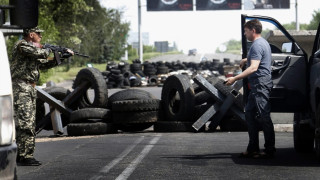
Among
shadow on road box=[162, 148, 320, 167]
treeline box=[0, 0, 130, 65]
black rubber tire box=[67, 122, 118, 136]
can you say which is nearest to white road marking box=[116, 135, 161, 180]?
shadow on road box=[162, 148, 320, 167]

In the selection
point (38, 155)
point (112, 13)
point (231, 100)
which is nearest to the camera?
point (38, 155)

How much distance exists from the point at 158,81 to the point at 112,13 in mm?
35136

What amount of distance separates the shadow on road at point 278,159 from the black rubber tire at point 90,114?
531cm

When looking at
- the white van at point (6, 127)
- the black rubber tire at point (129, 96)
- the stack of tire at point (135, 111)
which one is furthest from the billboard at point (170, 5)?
the white van at point (6, 127)

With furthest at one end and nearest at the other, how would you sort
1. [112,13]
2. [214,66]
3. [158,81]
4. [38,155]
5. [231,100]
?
1. [112,13]
2. [214,66]
3. [158,81]
4. [231,100]
5. [38,155]

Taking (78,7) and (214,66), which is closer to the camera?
(78,7)

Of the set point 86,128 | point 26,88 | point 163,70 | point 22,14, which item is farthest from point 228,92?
point 163,70

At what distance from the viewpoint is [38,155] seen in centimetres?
1159

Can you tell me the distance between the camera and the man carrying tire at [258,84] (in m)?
10.3

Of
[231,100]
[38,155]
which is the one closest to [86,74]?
[231,100]

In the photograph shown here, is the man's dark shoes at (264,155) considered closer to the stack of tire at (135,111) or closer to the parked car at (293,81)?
the parked car at (293,81)

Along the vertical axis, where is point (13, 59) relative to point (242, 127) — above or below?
above

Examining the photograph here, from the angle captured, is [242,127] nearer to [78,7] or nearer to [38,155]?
[38,155]

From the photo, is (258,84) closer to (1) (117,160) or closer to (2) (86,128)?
(1) (117,160)
